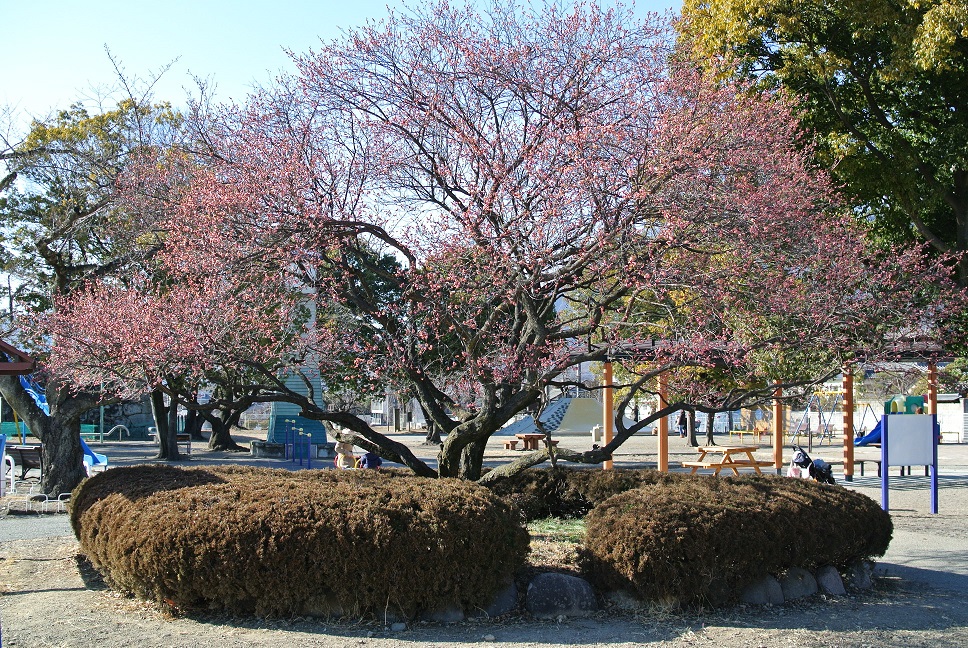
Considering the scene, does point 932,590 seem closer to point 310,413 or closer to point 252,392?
point 310,413

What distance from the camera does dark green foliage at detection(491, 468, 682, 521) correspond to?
9.45 meters

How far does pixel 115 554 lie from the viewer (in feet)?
20.9

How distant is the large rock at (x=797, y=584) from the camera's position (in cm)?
680

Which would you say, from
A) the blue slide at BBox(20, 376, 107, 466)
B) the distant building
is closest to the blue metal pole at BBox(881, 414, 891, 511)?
the blue slide at BBox(20, 376, 107, 466)

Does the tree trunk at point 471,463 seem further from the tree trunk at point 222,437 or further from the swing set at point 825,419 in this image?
the swing set at point 825,419

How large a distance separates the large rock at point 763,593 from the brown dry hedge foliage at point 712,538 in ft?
0.27

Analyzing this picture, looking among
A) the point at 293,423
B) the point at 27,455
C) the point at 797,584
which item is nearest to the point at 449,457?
the point at 797,584

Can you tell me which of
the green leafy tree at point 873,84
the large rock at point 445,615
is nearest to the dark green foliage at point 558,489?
the large rock at point 445,615

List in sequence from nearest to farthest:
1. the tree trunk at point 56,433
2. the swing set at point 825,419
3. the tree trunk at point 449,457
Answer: the tree trunk at point 449,457, the tree trunk at point 56,433, the swing set at point 825,419

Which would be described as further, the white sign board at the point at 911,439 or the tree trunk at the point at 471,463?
the white sign board at the point at 911,439

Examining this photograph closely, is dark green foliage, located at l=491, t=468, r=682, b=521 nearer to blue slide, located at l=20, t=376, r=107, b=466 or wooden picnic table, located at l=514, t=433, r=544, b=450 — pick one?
blue slide, located at l=20, t=376, r=107, b=466

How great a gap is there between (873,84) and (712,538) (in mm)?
11449

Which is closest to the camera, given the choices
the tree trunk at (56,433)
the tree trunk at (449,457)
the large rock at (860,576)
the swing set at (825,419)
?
the large rock at (860,576)

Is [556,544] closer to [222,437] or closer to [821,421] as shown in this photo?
[222,437]
